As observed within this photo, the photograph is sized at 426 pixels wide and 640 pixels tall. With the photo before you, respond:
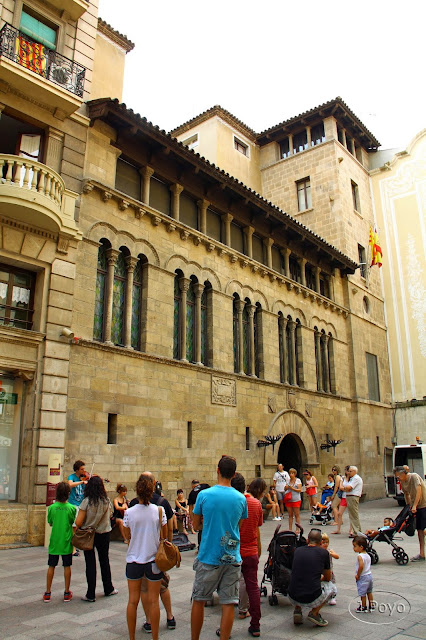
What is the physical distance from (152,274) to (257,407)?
643 centimetres

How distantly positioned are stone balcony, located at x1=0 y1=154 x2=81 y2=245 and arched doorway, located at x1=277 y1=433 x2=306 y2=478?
12726mm

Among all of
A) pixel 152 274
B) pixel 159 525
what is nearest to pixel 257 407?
pixel 152 274

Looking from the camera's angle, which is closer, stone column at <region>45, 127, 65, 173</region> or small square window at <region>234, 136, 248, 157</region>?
stone column at <region>45, 127, 65, 173</region>

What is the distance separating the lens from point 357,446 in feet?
79.8

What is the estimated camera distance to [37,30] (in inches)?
536

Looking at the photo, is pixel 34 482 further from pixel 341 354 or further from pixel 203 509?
pixel 341 354

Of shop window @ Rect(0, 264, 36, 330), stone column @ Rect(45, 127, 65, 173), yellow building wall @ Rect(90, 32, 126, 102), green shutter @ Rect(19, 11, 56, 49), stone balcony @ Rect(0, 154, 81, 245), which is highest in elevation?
yellow building wall @ Rect(90, 32, 126, 102)

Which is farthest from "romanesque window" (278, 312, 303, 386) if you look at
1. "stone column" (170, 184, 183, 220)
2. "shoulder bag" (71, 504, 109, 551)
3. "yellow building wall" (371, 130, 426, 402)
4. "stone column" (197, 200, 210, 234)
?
"shoulder bag" (71, 504, 109, 551)

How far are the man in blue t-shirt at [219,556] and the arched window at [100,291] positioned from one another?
946cm

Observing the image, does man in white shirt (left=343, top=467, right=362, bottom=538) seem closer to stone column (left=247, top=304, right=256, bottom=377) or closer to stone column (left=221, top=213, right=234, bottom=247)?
stone column (left=247, top=304, right=256, bottom=377)

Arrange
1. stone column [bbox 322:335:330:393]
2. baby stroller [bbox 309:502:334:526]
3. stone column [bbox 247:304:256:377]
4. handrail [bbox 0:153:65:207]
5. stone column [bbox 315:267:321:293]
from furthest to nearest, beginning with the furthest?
stone column [bbox 315:267:321:293]
stone column [bbox 322:335:330:393]
stone column [bbox 247:304:256:377]
baby stroller [bbox 309:502:334:526]
handrail [bbox 0:153:65:207]

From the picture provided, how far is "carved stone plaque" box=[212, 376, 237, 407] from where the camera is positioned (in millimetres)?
16528

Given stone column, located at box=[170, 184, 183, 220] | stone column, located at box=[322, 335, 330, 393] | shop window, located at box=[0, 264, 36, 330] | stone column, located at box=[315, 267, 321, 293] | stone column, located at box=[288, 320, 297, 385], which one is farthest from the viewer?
stone column, located at box=[315, 267, 321, 293]

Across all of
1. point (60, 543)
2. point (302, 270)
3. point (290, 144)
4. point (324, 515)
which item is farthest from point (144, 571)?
point (290, 144)
